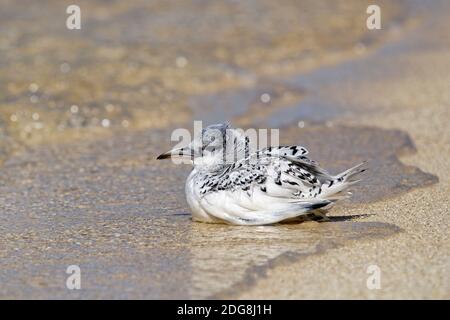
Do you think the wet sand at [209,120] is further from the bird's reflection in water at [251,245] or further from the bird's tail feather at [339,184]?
the bird's tail feather at [339,184]

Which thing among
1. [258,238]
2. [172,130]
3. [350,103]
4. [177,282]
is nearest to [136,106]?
[172,130]

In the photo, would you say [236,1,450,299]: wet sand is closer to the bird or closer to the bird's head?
the bird

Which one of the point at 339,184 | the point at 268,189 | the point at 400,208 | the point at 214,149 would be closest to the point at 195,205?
the point at 214,149

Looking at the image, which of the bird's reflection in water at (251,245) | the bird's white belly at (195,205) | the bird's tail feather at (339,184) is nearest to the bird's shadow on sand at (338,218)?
the bird's reflection in water at (251,245)

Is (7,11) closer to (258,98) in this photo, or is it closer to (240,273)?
(258,98)

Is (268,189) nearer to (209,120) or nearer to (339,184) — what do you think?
(339,184)
